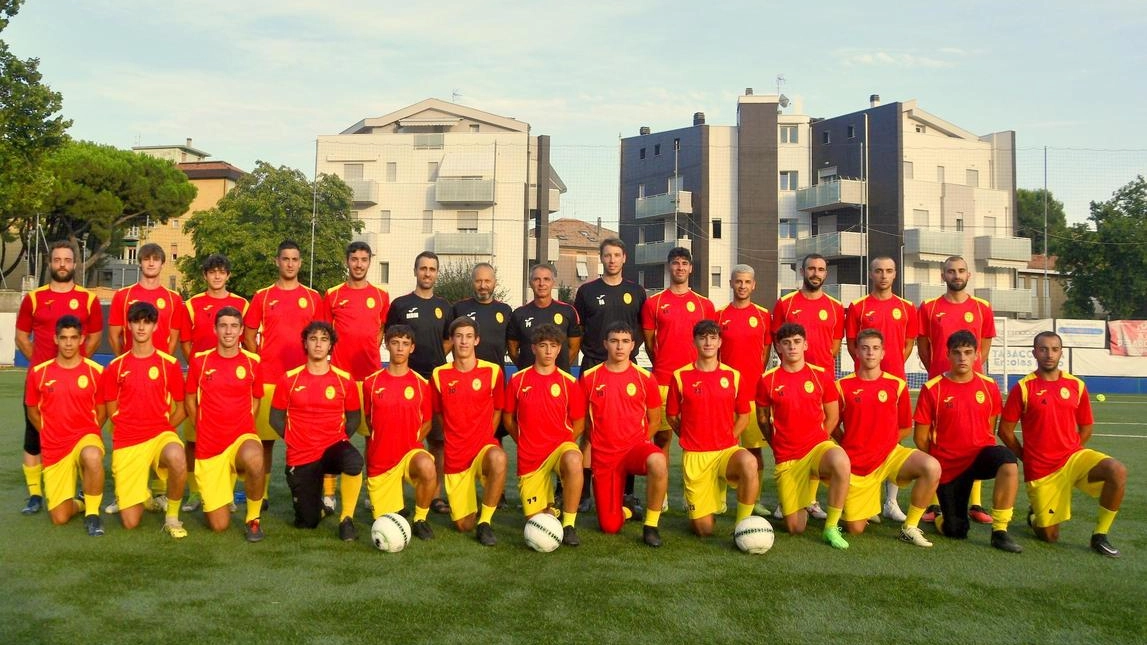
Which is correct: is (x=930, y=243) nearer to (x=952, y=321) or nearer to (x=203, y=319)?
(x=952, y=321)

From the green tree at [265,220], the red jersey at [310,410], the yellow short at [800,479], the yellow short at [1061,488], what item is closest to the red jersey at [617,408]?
the yellow short at [800,479]

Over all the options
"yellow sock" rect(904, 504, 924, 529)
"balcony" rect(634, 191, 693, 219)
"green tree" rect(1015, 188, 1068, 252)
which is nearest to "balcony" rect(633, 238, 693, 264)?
"balcony" rect(634, 191, 693, 219)

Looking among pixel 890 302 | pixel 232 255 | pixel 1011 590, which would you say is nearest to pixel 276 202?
pixel 232 255

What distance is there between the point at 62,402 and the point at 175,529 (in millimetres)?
1183

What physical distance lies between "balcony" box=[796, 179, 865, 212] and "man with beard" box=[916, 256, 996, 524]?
27486mm

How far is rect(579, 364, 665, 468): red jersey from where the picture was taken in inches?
217

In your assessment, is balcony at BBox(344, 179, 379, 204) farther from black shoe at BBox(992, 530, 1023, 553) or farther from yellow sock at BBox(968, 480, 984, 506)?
black shoe at BBox(992, 530, 1023, 553)

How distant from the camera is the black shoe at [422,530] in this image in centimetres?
530

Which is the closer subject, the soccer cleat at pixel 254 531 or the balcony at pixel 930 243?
the soccer cleat at pixel 254 531

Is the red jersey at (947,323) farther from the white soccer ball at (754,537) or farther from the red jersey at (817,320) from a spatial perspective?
the white soccer ball at (754,537)

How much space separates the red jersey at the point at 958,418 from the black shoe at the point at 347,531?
3.63 meters

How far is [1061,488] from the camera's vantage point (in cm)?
545

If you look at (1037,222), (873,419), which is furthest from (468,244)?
(873,419)

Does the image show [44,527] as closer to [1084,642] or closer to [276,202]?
[1084,642]
